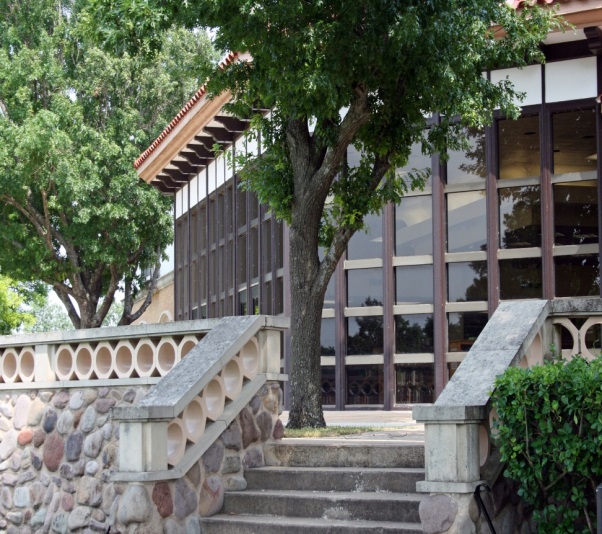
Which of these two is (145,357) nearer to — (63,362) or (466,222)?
(63,362)

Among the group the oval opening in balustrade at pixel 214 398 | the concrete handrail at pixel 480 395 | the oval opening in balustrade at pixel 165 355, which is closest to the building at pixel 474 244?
the oval opening in balustrade at pixel 165 355

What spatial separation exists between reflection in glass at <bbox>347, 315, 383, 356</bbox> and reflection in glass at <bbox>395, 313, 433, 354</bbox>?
32 cm

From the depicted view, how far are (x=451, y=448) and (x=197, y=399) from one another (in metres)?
2.28

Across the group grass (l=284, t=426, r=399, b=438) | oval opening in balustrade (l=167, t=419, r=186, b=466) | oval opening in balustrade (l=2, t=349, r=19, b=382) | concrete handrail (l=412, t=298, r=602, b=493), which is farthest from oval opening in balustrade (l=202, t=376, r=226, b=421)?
oval opening in balustrade (l=2, t=349, r=19, b=382)

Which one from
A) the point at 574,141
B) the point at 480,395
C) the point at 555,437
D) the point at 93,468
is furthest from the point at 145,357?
Answer: the point at 574,141

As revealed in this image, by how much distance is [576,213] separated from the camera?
14852 millimetres

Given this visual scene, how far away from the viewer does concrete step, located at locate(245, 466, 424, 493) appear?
798 centimetres

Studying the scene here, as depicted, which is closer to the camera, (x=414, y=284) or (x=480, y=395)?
(x=480, y=395)

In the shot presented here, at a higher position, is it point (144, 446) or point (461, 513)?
point (144, 446)

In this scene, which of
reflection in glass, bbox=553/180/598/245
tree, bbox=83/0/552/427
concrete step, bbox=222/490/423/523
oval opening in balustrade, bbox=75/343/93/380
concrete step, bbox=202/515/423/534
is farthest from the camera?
reflection in glass, bbox=553/180/598/245

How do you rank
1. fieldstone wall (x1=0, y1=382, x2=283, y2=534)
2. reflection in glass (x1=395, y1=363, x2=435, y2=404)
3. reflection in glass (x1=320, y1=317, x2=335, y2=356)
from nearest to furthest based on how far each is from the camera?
fieldstone wall (x1=0, y1=382, x2=283, y2=534), reflection in glass (x1=395, y1=363, x2=435, y2=404), reflection in glass (x1=320, y1=317, x2=335, y2=356)

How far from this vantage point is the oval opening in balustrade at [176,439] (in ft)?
26.1

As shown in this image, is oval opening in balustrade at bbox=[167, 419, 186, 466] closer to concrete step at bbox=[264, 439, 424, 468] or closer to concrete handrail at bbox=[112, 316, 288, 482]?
concrete handrail at bbox=[112, 316, 288, 482]

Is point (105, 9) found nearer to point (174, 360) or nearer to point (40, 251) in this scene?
point (174, 360)
